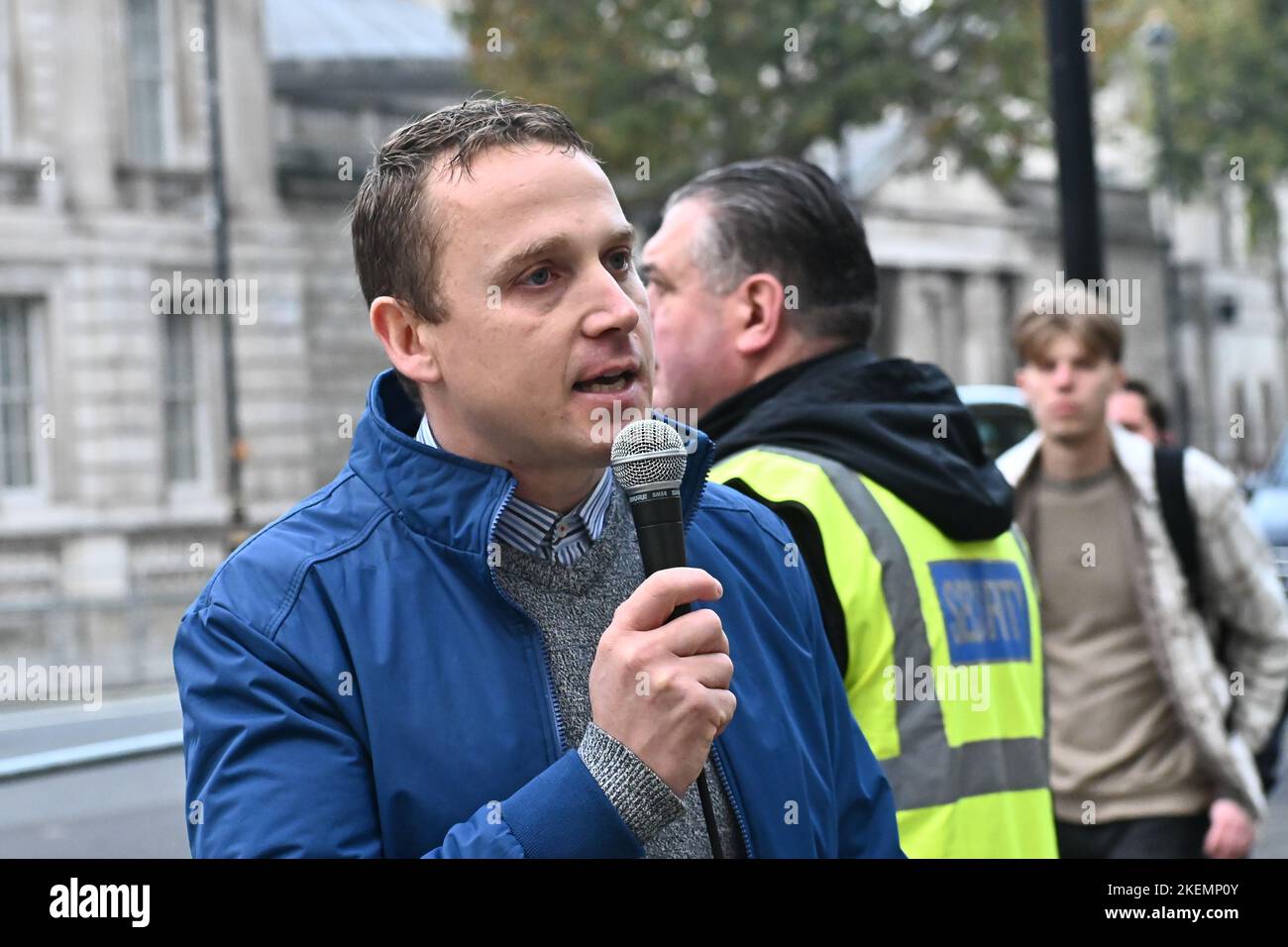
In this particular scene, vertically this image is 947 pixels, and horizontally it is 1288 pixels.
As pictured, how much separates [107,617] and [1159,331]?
26.3 metres

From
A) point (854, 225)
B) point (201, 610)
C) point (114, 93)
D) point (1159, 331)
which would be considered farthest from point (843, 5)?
point (201, 610)

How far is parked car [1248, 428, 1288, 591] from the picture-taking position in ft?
51.3

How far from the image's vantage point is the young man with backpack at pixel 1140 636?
14.3 feet

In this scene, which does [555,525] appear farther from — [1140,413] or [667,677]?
[1140,413]

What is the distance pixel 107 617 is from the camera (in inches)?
746

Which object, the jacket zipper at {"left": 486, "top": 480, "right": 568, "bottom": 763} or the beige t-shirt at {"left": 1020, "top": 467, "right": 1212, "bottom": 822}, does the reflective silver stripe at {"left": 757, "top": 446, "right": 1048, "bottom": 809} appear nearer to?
the jacket zipper at {"left": 486, "top": 480, "right": 568, "bottom": 763}

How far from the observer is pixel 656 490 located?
2031mm

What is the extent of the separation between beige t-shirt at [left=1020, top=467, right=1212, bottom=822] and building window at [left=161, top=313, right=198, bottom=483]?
20.8 meters

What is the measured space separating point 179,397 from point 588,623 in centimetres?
2293

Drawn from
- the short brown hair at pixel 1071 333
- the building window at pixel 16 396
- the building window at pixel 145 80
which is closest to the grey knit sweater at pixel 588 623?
the short brown hair at pixel 1071 333

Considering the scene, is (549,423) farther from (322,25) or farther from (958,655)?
(322,25)

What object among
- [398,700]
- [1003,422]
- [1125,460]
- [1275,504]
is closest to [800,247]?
[398,700]

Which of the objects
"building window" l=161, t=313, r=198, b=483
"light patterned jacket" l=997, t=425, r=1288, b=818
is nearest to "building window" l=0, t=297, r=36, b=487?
"building window" l=161, t=313, r=198, b=483

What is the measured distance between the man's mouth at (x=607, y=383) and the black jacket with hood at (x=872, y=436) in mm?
777
